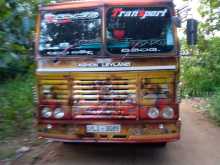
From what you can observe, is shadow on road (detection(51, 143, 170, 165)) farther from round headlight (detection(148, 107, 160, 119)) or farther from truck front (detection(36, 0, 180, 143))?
round headlight (detection(148, 107, 160, 119))

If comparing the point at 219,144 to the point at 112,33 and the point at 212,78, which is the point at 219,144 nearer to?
the point at 112,33

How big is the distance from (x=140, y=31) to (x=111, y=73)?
2.62ft

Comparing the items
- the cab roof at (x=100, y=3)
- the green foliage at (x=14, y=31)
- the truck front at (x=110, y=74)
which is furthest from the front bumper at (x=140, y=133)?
the cab roof at (x=100, y=3)

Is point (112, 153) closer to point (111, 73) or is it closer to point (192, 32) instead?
point (111, 73)

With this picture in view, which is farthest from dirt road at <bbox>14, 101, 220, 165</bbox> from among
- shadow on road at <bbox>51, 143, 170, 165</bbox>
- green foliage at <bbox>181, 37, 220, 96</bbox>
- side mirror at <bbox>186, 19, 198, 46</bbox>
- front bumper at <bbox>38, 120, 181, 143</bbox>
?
green foliage at <bbox>181, 37, 220, 96</bbox>

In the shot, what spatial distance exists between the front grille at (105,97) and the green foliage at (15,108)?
299 cm

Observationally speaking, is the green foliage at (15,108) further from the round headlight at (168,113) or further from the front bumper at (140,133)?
the round headlight at (168,113)

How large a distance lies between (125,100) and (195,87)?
11.2 meters

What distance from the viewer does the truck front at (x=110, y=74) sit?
7.57m

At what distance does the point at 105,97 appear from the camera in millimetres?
7664

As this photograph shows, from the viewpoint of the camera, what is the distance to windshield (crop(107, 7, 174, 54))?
7.75m

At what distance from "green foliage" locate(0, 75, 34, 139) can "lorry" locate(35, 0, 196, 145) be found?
2.81 m

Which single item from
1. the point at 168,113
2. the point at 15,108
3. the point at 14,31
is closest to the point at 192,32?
the point at 168,113

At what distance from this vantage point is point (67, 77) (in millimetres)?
7781
